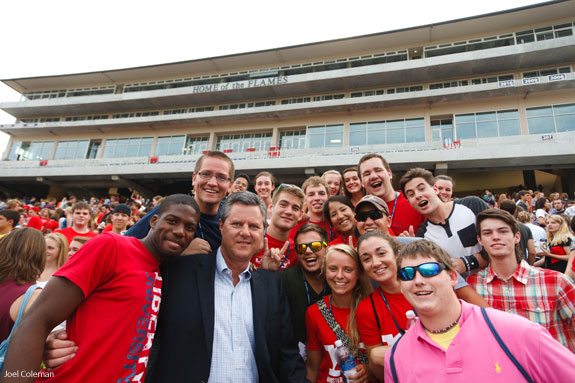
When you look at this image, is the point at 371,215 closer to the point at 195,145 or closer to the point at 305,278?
the point at 305,278

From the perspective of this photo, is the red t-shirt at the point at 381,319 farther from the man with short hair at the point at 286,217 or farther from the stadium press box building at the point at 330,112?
the stadium press box building at the point at 330,112

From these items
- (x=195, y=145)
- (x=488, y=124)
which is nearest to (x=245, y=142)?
(x=195, y=145)

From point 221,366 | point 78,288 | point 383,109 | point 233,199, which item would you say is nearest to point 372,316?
point 221,366

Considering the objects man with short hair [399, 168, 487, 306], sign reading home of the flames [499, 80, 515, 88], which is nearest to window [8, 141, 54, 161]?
man with short hair [399, 168, 487, 306]

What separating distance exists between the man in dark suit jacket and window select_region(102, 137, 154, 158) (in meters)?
34.7

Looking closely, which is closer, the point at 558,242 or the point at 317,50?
the point at 558,242

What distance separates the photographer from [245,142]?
31047mm

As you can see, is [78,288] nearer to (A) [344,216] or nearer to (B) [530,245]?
(A) [344,216]

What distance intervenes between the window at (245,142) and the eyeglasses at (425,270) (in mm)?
28170

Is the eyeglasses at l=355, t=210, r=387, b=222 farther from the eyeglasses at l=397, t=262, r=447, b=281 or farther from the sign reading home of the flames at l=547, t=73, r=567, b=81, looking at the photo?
the sign reading home of the flames at l=547, t=73, r=567, b=81

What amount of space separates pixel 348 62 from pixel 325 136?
8.89 m

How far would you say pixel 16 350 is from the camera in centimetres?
158

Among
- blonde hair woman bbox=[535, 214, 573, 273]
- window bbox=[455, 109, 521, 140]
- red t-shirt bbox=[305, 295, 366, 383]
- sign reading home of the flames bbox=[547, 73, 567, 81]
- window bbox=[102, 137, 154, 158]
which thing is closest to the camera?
red t-shirt bbox=[305, 295, 366, 383]

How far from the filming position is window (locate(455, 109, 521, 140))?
22.3 meters
